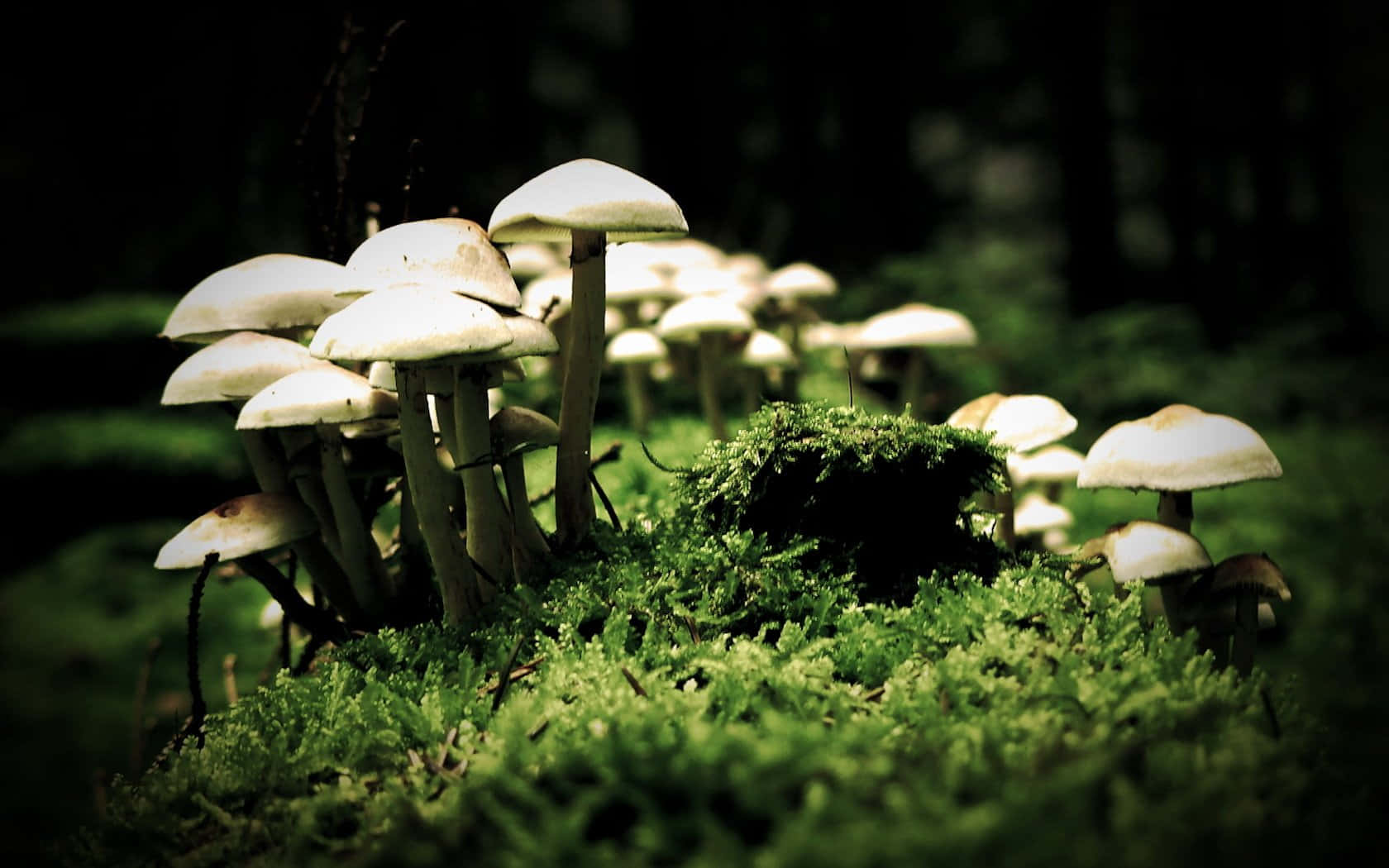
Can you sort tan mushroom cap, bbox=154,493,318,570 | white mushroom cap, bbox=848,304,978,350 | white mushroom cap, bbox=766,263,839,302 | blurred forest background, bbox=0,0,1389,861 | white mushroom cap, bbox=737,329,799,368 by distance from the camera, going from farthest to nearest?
blurred forest background, bbox=0,0,1389,861
white mushroom cap, bbox=766,263,839,302
white mushroom cap, bbox=737,329,799,368
white mushroom cap, bbox=848,304,978,350
tan mushroom cap, bbox=154,493,318,570

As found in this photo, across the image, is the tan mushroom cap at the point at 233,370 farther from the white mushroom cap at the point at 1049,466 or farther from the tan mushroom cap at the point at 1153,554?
the white mushroom cap at the point at 1049,466

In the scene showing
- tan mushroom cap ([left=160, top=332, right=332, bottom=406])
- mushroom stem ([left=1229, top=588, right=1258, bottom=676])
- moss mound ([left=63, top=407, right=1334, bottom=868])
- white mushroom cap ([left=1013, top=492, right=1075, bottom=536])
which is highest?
tan mushroom cap ([left=160, top=332, right=332, bottom=406])

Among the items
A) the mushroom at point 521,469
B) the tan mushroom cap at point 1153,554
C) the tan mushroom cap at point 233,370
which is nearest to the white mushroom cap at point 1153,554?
the tan mushroom cap at point 1153,554

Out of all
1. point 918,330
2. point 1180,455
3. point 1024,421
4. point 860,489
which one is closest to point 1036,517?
point 918,330

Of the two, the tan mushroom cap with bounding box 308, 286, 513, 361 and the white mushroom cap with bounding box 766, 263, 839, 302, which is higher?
the white mushroom cap with bounding box 766, 263, 839, 302

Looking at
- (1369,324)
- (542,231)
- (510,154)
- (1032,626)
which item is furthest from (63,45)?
(1369,324)

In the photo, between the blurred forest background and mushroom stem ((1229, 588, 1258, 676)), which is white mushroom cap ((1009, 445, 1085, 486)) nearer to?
mushroom stem ((1229, 588, 1258, 676))

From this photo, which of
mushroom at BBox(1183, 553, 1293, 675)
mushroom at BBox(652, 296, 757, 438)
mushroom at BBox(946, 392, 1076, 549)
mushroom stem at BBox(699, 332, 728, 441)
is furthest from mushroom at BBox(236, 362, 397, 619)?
mushroom at BBox(1183, 553, 1293, 675)

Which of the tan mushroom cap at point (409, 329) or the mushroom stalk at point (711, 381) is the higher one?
the tan mushroom cap at point (409, 329)
